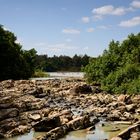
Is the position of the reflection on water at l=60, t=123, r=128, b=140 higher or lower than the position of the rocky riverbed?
lower

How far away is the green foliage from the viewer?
46.8m

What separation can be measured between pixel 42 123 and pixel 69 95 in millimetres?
20900

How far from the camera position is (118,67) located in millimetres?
52625

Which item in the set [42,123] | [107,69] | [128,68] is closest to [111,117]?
[42,123]

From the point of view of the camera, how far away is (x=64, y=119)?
2464cm

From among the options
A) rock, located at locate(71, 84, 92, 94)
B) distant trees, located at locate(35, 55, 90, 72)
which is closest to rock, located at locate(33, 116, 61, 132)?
rock, located at locate(71, 84, 92, 94)

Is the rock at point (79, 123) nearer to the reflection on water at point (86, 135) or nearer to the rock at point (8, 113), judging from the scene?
the reflection on water at point (86, 135)

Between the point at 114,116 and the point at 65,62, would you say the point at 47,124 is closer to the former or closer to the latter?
the point at 114,116

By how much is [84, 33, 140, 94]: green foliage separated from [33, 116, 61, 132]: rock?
2065cm

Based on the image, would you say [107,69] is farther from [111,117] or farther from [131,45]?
[111,117]

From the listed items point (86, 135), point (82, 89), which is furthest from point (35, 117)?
point (82, 89)

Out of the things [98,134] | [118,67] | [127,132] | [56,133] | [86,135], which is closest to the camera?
[127,132]

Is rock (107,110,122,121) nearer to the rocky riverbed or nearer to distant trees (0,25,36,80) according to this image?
the rocky riverbed

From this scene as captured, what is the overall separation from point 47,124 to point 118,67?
101ft
